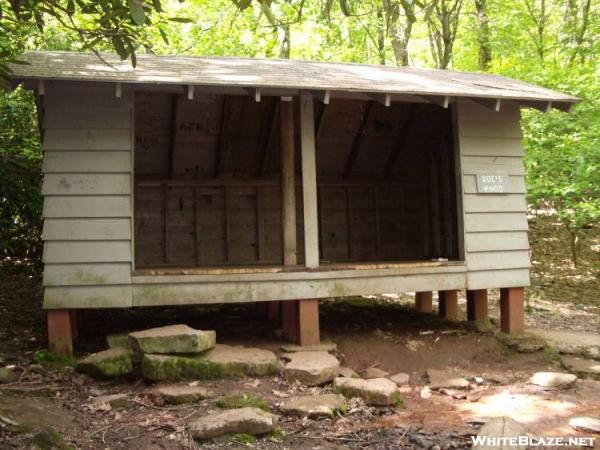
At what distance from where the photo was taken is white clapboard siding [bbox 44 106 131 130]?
21.8 feet

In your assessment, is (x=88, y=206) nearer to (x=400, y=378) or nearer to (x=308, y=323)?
(x=308, y=323)

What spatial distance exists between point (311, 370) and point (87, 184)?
3.32 metres

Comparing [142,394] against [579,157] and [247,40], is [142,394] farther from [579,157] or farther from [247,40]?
[247,40]

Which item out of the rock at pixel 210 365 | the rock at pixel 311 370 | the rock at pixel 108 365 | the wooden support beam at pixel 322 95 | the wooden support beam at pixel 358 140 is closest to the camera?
the rock at pixel 210 365

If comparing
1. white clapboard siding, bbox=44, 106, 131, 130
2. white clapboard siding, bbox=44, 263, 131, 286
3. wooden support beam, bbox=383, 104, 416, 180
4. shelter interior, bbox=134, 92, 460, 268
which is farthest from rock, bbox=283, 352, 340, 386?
wooden support beam, bbox=383, 104, 416, 180

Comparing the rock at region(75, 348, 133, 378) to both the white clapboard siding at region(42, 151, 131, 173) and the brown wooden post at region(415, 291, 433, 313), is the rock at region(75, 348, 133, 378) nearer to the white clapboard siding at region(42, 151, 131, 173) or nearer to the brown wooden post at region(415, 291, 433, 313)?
the white clapboard siding at region(42, 151, 131, 173)

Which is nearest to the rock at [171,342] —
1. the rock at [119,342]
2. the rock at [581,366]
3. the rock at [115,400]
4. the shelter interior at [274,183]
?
the rock at [119,342]

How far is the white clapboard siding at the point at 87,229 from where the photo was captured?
656cm

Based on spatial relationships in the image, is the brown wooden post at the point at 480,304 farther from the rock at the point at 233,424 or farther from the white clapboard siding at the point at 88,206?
the white clapboard siding at the point at 88,206

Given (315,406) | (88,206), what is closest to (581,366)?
(315,406)

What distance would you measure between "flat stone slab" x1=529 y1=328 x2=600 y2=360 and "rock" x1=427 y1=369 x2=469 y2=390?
196 cm

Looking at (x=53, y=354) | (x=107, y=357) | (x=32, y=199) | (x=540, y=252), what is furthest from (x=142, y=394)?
(x=540, y=252)

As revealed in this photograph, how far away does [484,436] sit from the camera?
4.32m

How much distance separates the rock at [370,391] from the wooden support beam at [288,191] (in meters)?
1.96
